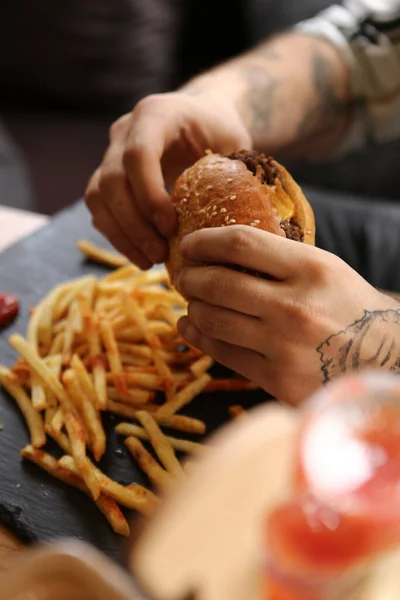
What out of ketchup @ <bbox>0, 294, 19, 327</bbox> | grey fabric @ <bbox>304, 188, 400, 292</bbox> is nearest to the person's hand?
ketchup @ <bbox>0, 294, 19, 327</bbox>

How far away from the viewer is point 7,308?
2.02 m

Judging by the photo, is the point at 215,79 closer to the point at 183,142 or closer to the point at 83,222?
the point at 183,142

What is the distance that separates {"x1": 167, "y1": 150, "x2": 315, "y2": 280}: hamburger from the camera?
149 cm

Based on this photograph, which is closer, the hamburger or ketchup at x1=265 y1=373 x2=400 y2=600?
ketchup at x1=265 y1=373 x2=400 y2=600

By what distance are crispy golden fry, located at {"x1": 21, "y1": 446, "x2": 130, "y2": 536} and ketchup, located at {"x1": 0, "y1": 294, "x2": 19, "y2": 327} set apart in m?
0.54

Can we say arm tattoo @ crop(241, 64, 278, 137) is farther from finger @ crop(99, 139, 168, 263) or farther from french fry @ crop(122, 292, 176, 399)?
french fry @ crop(122, 292, 176, 399)

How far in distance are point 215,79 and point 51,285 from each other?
89 cm

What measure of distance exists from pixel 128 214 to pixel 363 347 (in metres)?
0.77

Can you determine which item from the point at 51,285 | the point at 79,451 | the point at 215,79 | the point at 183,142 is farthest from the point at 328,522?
the point at 215,79

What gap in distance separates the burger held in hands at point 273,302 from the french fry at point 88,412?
304 mm

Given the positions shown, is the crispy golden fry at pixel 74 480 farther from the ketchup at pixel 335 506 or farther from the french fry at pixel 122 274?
the ketchup at pixel 335 506

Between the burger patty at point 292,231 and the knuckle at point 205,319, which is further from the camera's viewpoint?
the burger patty at point 292,231

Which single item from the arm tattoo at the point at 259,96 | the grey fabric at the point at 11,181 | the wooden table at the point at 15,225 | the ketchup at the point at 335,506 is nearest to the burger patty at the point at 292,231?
the arm tattoo at the point at 259,96

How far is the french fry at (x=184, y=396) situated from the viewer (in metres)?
1.63
